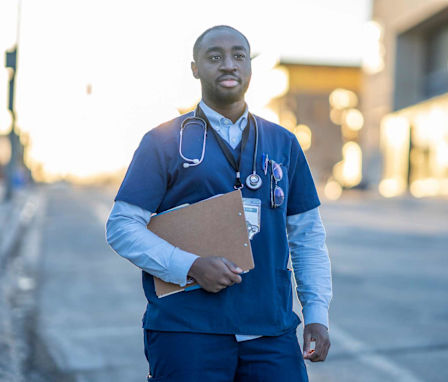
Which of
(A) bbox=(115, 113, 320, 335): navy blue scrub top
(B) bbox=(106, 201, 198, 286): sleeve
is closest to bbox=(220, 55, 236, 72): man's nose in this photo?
(A) bbox=(115, 113, 320, 335): navy blue scrub top

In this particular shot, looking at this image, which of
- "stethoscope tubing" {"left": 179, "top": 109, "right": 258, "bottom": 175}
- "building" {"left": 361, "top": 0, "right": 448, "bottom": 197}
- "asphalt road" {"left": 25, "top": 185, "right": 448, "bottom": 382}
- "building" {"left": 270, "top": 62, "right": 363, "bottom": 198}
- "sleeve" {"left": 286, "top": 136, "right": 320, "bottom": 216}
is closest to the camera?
"stethoscope tubing" {"left": 179, "top": 109, "right": 258, "bottom": 175}

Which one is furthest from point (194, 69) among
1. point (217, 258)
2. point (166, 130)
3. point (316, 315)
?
point (316, 315)

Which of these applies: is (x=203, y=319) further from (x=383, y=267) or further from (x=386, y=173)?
(x=386, y=173)

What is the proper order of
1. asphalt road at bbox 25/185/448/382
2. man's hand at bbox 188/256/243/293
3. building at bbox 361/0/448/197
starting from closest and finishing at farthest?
man's hand at bbox 188/256/243/293 → asphalt road at bbox 25/185/448/382 → building at bbox 361/0/448/197

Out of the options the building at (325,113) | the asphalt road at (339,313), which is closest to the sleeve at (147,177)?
the asphalt road at (339,313)

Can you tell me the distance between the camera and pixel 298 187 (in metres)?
2.37

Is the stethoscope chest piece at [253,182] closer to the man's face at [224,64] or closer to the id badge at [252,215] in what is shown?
the id badge at [252,215]

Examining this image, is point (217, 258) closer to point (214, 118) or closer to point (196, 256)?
point (196, 256)

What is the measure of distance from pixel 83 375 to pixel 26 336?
48.6 inches

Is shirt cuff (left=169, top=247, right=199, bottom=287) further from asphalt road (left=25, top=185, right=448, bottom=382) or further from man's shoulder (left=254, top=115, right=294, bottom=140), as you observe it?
asphalt road (left=25, top=185, right=448, bottom=382)

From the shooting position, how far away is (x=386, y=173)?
47.3m

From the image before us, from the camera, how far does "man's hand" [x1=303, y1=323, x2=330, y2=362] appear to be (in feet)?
7.40

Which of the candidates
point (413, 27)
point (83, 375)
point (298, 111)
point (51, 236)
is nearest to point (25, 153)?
point (298, 111)

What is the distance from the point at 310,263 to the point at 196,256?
1.56 feet
